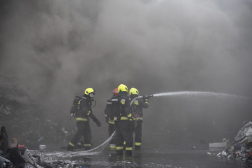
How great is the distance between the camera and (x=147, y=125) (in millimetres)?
14367

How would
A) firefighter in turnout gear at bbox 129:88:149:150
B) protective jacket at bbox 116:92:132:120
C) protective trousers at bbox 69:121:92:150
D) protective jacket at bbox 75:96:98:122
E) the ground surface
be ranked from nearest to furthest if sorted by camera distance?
the ground surface
protective jacket at bbox 116:92:132:120
protective jacket at bbox 75:96:98:122
protective trousers at bbox 69:121:92:150
firefighter in turnout gear at bbox 129:88:149:150

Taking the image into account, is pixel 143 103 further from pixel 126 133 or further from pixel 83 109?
pixel 83 109

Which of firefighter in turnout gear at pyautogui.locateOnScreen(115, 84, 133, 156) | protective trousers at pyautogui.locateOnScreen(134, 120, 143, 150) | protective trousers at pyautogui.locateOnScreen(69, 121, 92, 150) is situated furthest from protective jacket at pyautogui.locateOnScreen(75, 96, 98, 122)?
protective trousers at pyautogui.locateOnScreen(134, 120, 143, 150)

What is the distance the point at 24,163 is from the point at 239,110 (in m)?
13.6

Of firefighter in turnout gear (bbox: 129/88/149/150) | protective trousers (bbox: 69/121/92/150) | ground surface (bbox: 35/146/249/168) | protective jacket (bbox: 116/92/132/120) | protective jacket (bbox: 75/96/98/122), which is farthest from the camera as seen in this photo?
firefighter in turnout gear (bbox: 129/88/149/150)

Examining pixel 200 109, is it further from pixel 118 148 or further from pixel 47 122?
pixel 118 148

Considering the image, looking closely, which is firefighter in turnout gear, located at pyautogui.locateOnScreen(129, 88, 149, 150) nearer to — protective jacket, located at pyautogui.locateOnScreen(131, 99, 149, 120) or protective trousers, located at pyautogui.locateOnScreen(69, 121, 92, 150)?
protective jacket, located at pyautogui.locateOnScreen(131, 99, 149, 120)

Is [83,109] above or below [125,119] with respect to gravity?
above

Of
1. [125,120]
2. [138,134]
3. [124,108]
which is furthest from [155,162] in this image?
[138,134]

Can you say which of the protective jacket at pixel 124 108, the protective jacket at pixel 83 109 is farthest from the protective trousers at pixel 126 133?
the protective jacket at pixel 83 109

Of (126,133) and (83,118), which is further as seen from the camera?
(83,118)

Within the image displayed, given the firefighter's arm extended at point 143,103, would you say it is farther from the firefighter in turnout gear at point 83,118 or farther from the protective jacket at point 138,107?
the firefighter in turnout gear at point 83,118

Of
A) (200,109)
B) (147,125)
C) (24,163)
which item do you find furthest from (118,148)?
(200,109)

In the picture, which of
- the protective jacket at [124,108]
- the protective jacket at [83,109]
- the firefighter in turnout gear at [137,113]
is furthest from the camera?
the firefighter in turnout gear at [137,113]
